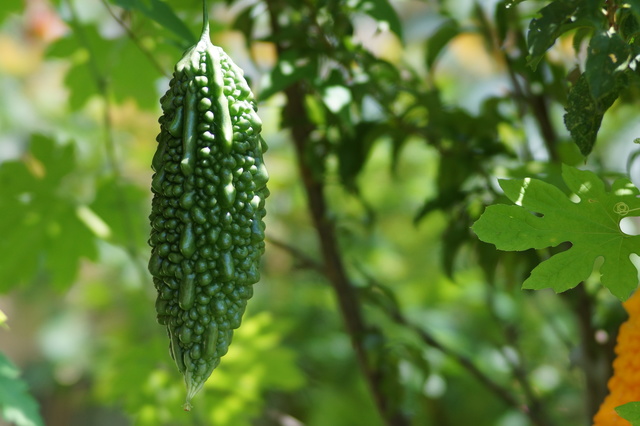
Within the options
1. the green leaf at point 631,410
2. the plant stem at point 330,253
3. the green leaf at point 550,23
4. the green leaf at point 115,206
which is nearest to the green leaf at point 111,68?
the green leaf at point 115,206

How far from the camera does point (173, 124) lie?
56cm

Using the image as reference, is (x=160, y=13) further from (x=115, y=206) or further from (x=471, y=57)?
(x=471, y=57)

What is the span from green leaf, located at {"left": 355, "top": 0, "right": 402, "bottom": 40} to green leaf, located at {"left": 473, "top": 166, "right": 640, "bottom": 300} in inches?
11.0

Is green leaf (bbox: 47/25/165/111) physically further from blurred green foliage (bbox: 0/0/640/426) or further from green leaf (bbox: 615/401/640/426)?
green leaf (bbox: 615/401/640/426)

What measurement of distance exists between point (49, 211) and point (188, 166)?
2.38 feet

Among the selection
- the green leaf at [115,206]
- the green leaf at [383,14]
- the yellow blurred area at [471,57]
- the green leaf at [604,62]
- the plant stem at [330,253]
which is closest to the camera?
the green leaf at [604,62]

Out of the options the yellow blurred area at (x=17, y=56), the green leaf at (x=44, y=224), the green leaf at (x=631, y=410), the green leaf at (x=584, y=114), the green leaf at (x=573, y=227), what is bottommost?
the green leaf at (x=631, y=410)

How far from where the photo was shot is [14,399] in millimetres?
726

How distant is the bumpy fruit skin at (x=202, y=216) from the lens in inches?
21.9

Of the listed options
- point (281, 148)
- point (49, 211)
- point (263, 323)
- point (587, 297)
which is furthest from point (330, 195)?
point (587, 297)

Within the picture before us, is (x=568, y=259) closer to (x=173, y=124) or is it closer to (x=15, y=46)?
(x=173, y=124)

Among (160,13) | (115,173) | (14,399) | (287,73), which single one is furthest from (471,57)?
(14,399)

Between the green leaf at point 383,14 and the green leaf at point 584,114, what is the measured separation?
→ 10.4 inches

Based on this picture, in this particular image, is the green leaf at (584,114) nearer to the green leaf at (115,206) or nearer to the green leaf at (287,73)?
the green leaf at (287,73)
